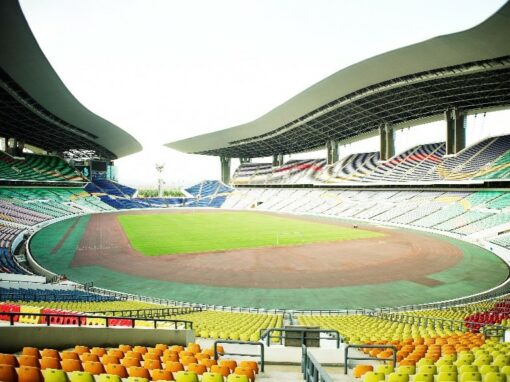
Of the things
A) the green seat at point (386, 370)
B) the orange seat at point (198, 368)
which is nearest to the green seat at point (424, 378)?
the green seat at point (386, 370)

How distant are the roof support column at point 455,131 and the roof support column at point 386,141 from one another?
468 inches

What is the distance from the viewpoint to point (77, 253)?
107 ft

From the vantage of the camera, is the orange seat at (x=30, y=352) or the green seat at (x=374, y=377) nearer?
the green seat at (x=374, y=377)

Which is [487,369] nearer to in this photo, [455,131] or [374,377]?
[374,377]

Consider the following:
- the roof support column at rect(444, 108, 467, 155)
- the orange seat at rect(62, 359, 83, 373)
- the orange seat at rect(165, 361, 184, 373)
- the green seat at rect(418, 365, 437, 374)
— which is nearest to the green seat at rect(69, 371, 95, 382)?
the orange seat at rect(62, 359, 83, 373)

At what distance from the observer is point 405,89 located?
48219 mm

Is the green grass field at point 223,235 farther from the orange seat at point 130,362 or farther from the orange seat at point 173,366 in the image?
the orange seat at point 173,366

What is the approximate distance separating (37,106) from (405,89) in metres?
54.1

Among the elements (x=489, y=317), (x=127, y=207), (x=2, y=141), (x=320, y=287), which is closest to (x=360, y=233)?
(x=320, y=287)

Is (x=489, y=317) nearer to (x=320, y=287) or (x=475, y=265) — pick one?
(x=320, y=287)

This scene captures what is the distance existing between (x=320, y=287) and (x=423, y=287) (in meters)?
6.95

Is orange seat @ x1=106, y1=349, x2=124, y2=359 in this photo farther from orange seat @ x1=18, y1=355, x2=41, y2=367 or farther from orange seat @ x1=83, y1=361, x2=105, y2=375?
orange seat @ x1=18, y1=355, x2=41, y2=367

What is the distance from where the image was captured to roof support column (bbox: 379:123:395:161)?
67.3 m

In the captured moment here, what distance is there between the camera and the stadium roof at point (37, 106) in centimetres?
2989
